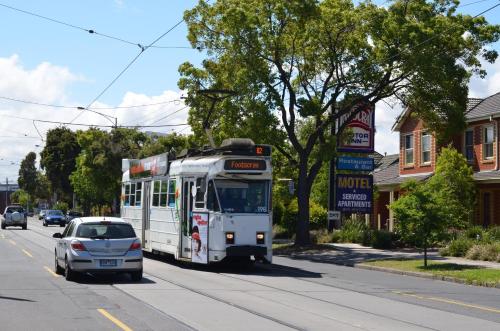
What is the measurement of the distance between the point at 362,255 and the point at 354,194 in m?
6.20

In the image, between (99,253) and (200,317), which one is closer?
(200,317)

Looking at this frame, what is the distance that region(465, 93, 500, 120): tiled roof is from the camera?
35.2 meters

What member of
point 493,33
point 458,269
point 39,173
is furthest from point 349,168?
point 39,173

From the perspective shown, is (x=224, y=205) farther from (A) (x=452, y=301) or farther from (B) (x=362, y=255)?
(B) (x=362, y=255)

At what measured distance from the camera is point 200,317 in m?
11.9

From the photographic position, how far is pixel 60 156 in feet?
308

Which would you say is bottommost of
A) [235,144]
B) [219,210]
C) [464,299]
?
[464,299]

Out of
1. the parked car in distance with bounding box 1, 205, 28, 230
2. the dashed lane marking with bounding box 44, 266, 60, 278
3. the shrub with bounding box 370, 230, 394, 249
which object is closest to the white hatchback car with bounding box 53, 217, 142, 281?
the dashed lane marking with bounding box 44, 266, 60, 278

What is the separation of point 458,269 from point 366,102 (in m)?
11.3

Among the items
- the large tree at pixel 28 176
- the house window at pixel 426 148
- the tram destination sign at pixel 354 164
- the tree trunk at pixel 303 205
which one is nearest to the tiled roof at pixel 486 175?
the house window at pixel 426 148

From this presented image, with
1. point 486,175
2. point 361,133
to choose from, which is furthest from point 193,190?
point 486,175

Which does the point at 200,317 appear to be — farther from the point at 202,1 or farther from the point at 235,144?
the point at 202,1

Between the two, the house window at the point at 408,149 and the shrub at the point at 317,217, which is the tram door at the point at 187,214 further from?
the house window at the point at 408,149

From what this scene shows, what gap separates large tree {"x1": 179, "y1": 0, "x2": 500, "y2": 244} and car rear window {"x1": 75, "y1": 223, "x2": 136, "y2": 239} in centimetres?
1358
